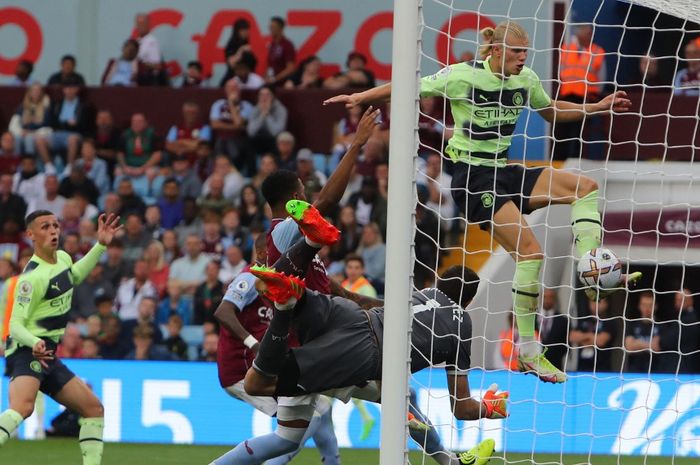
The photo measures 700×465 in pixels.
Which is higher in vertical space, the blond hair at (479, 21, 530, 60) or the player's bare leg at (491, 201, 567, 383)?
the blond hair at (479, 21, 530, 60)

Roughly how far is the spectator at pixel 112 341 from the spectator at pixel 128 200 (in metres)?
1.81

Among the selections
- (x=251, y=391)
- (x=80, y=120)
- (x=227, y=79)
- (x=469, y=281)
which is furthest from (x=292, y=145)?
(x=251, y=391)

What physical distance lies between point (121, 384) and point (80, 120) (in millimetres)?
4671

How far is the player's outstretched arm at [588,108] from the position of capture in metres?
7.37

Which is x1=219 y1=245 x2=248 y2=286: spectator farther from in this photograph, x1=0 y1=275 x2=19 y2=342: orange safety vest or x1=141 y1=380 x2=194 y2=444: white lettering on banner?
x1=0 y1=275 x2=19 y2=342: orange safety vest

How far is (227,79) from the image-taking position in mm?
16453

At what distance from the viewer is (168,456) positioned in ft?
37.8

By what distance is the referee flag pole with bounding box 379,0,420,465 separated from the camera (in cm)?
630

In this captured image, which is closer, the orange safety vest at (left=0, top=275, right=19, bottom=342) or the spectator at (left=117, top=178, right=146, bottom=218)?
the orange safety vest at (left=0, top=275, right=19, bottom=342)

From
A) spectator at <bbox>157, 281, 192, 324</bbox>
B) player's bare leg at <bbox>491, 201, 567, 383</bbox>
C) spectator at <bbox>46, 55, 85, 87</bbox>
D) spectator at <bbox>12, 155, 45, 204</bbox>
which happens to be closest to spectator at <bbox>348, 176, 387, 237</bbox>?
spectator at <bbox>157, 281, 192, 324</bbox>

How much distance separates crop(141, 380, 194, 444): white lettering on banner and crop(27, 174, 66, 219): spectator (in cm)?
367

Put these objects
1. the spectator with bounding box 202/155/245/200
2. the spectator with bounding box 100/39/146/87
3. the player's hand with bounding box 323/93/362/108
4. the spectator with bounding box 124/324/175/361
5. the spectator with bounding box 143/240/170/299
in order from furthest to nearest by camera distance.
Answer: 1. the spectator with bounding box 100/39/146/87
2. the spectator with bounding box 202/155/245/200
3. the spectator with bounding box 143/240/170/299
4. the spectator with bounding box 124/324/175/361
5. the player's hand with bounding box 323/93/362/108

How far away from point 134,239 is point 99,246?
5.97 m

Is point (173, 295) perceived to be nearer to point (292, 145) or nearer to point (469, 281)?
point (292, 145)
